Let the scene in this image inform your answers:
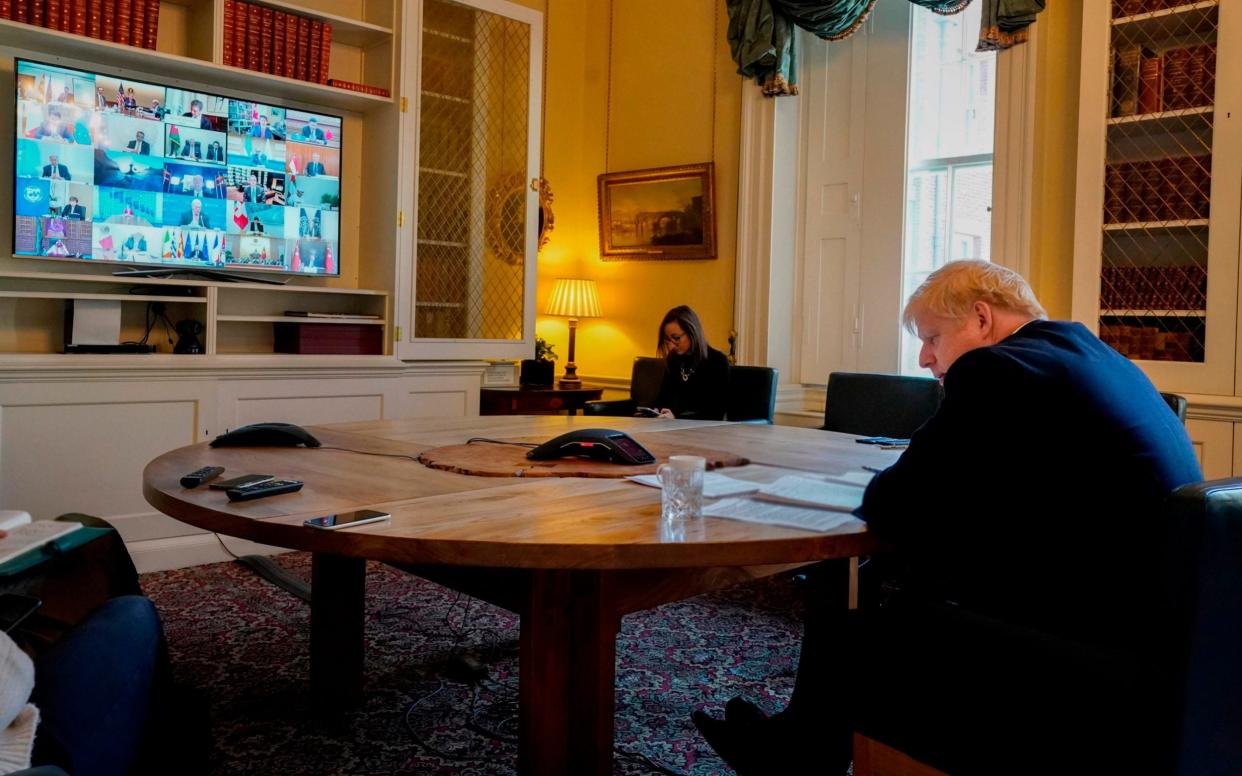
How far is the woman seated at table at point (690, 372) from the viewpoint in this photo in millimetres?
3990

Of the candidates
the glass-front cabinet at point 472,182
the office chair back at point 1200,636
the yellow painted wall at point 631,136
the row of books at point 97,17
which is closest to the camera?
the office chair back at point 1200,636

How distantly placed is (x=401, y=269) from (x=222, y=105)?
0.97m

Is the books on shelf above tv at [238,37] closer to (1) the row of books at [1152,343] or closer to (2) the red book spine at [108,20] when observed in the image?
(2) the red book spine at [108,20]

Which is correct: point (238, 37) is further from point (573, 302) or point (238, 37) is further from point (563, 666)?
point (563, 666)

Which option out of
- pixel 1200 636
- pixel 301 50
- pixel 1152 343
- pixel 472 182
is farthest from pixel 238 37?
pixel 1200 636

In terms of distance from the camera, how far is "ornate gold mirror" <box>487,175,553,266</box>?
178 inches

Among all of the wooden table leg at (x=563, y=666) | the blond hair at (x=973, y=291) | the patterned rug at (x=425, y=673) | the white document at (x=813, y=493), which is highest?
the blond hair at (x=973, y=291)

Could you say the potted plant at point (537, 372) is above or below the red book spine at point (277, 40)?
below

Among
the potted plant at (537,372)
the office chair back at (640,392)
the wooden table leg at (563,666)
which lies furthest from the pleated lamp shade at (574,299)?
the wooden table leg at (563,666)

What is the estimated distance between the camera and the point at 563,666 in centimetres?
139

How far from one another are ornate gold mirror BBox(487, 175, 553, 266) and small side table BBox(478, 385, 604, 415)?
0.64 metres

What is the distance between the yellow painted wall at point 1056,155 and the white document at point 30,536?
127 inches

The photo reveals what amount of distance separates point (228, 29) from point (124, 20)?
38 centimetres

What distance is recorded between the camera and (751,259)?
4.55m
